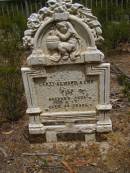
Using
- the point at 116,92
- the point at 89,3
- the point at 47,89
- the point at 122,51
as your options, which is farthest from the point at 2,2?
the point at 47,89

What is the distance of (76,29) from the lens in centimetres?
377

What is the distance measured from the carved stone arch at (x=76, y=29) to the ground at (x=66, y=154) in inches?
47.3

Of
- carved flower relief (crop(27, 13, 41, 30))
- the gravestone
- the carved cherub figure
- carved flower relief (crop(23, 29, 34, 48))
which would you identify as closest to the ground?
the gravestone

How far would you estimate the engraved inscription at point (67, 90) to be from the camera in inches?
156

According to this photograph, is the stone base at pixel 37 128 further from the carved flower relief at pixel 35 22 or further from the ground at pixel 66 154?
the carved flower relief at pixel 35 22

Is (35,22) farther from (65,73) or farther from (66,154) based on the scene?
(66,154)

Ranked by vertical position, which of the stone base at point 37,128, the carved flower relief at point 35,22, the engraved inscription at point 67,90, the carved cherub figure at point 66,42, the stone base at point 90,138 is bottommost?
the stone base at point 90,138

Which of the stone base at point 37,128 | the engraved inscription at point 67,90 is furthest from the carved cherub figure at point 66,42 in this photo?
the stone base at point 37,128

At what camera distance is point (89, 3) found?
10.6 meters

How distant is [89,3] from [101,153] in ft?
23.9

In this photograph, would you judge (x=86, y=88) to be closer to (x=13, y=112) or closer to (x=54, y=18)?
(x=54, y=18)

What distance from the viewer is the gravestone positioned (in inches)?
147

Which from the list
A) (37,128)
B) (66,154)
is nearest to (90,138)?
(66,154)

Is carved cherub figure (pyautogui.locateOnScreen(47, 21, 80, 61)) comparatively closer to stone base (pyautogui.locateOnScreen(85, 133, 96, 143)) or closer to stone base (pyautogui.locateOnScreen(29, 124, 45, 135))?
stone base (pyautogui.locateOnScreen(29, 124, 45, 135))
